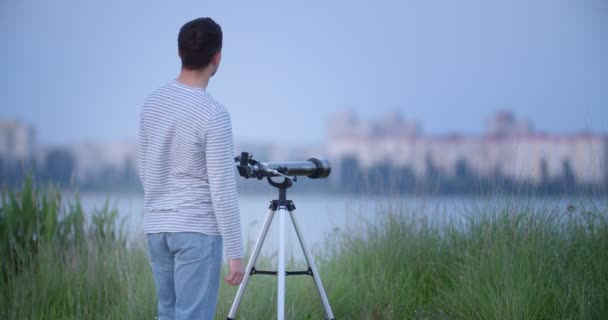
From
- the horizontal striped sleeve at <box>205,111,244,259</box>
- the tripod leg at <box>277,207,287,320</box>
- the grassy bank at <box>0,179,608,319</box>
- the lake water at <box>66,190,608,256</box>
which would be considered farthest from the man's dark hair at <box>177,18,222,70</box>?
the lake water at <box>66,190,608,256</box>

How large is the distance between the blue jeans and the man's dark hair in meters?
0.61

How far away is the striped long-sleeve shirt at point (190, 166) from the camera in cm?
217

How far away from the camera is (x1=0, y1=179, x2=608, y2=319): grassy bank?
3.76 metres

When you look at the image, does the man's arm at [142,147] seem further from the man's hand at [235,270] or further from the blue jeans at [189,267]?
the man's hand at [235,270]

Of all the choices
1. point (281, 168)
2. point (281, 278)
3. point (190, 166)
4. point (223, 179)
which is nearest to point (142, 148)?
point (190, 166)

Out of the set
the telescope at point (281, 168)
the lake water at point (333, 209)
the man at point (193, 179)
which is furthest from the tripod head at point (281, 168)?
the lake water at point (333, 209)

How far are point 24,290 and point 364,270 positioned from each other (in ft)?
7.82

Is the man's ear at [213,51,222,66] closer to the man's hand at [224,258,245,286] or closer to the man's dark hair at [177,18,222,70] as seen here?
the man's dark hair at [177,18,222,70]

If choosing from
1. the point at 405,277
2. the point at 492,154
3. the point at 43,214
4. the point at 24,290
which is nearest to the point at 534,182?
the point at 492,154

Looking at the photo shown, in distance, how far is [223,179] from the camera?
2.17 m

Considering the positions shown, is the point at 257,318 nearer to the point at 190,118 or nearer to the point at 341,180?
the point at 190,118

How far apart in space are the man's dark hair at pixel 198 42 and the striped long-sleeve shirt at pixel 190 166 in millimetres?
99

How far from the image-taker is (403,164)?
5.44 m

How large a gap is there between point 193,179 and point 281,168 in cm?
51
